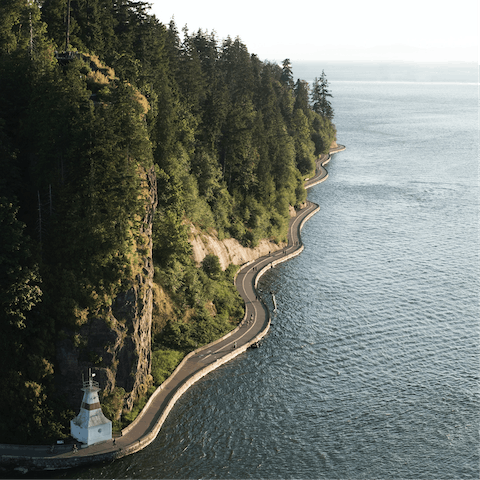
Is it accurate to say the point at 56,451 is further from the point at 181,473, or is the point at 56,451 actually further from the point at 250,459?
the point at 250,459

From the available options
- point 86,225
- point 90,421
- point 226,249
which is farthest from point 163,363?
point 226,249

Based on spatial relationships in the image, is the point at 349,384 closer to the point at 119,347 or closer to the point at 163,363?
the point at 163,363

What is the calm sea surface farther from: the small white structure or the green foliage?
the green foliage

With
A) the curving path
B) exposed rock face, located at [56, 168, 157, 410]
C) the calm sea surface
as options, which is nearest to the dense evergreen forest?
exposed rock face, located at [56, 168, 157, 410]

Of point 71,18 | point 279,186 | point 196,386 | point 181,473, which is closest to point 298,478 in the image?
point 181,473

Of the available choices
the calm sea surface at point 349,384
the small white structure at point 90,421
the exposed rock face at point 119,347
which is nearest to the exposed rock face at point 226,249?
the calm sea surface at point 349,384

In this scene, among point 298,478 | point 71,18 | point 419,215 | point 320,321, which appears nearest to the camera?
point 298,478
